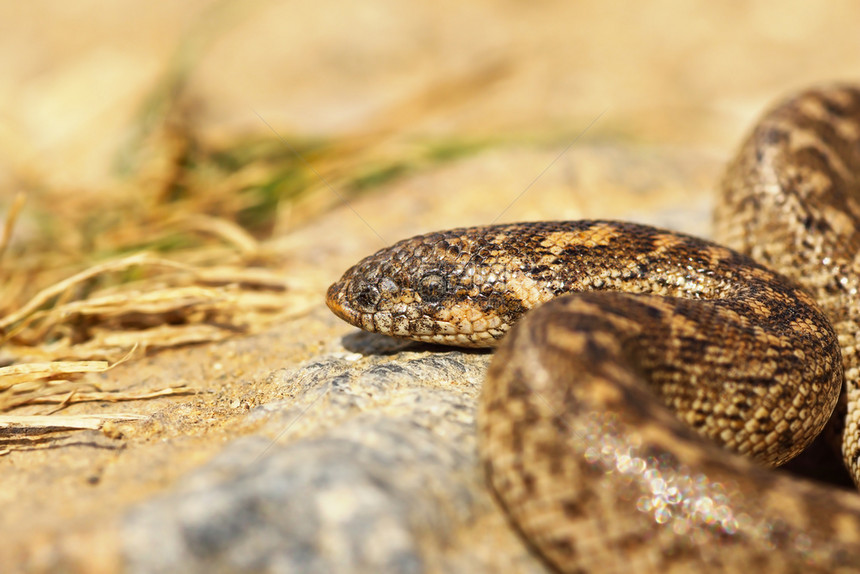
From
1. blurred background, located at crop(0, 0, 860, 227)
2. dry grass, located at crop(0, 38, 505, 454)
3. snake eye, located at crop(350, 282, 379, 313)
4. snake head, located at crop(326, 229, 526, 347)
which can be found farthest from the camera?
blurred background, located at crop(0, 0, 860, 227)

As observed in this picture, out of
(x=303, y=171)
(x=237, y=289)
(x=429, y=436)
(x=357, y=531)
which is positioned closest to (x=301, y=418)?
(x=429, y=436)

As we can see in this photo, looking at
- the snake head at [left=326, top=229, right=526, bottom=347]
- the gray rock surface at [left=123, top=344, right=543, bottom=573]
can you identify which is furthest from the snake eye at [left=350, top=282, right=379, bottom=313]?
the gray rock surface at [left=123, top=344, right=543, bottom=573]

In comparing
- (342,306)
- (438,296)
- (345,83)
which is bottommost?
(342,306)

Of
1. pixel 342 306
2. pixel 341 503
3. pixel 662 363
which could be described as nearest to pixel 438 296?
pixel 342 306

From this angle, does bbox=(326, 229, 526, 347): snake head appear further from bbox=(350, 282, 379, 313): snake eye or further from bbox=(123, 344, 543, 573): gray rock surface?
bbox=(123, 344, 543, 573): gray rock surface

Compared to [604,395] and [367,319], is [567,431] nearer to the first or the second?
[604,395]

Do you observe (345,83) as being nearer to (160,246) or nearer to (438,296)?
(160,246)

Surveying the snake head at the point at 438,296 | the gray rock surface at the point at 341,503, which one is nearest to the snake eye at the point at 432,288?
the snake head at the point at 438,296

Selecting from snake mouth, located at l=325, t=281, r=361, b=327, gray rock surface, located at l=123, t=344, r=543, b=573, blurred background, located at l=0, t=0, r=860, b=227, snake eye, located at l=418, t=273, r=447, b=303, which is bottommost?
gray rock surface, located at l=123, t=344, r=543, b=573
